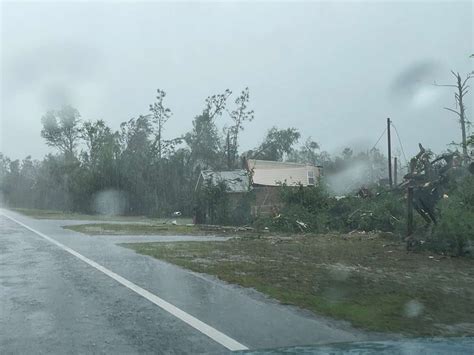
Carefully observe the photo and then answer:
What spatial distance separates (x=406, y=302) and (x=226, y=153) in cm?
6074

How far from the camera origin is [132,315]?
24.8 ft

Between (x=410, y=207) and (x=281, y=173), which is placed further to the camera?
(x=281, y=173)

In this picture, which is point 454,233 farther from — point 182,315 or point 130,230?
point 130,230

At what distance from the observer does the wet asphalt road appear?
6172 millimetres

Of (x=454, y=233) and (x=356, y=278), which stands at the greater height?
(x=454, y=233)

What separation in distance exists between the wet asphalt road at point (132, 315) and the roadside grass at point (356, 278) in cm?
67

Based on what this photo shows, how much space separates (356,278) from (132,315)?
5.44 meters

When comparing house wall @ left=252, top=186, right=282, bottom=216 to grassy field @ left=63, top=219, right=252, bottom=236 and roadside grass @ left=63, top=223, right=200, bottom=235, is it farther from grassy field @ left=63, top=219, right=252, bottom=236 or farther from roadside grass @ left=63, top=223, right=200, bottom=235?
roadside grass @ left=63, top=223, right=200, bottom=235

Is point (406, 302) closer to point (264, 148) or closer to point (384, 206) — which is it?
point (384, 206)

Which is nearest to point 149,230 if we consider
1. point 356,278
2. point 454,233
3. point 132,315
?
point 454,233

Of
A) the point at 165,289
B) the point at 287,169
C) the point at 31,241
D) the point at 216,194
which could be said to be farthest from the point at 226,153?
the point at 165,289

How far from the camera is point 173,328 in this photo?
6852mm

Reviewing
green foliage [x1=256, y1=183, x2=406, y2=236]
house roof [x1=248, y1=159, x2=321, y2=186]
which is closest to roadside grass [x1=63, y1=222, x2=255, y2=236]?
green foliage [x1=256, y1=183, x2=406, y2=236]

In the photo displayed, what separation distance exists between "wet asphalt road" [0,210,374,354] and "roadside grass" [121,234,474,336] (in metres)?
0.67
